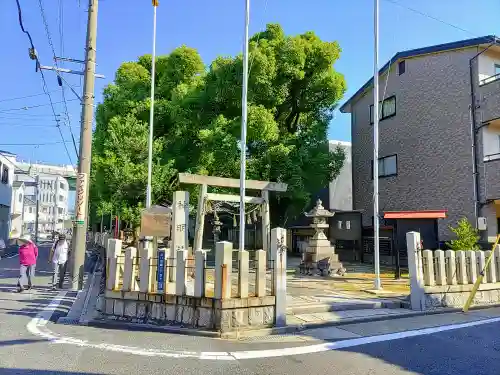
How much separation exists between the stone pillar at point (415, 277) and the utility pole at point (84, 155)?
943 centimetres

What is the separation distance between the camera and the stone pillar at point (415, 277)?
9.95 meters

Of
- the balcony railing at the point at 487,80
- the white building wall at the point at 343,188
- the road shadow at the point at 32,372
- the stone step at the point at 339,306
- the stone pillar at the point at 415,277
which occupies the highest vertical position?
the balcony railing at the point at 487,80

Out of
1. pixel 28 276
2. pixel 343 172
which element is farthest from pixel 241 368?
pixel 343 172

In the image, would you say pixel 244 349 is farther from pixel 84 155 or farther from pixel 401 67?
pixel 401 67

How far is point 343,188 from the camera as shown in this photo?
26.9 metres

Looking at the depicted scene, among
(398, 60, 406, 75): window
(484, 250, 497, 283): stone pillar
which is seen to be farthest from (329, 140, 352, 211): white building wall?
(484, 250, 497, 283): stone pillar

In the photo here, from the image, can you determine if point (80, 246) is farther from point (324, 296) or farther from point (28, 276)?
point (324, 296)

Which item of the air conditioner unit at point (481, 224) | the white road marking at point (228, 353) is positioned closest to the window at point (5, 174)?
the white road marking at point (228, 353)

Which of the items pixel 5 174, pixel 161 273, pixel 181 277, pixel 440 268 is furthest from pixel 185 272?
pixel 5 174

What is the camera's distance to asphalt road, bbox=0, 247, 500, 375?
226 inches

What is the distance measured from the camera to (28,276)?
1278cm

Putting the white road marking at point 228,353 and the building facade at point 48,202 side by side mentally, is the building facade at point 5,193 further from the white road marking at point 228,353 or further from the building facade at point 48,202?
the white road marking at point 228,353

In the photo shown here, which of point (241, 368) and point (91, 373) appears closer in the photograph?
point (91, 373)

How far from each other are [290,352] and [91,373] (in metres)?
3.03
